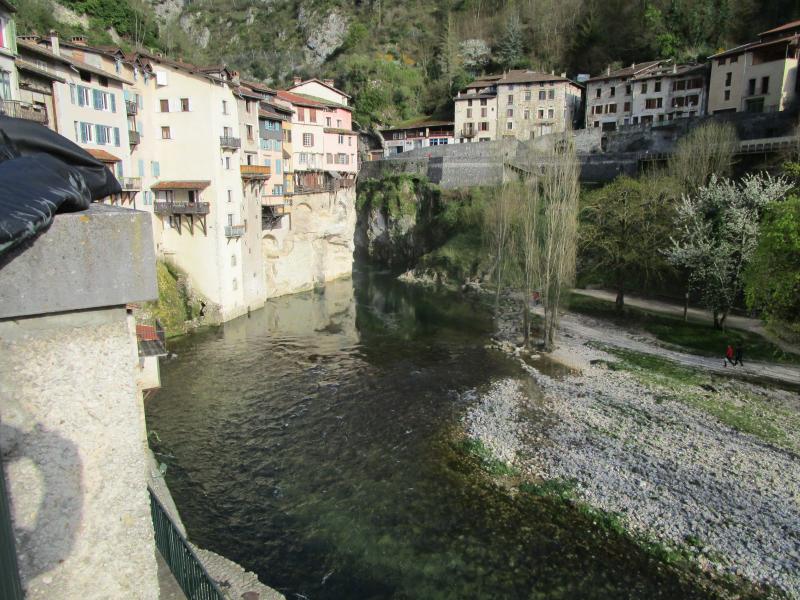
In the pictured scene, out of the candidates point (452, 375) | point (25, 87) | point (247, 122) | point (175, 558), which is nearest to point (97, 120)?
A: point (25, 87)

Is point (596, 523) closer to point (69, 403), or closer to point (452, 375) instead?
point (452, 375)

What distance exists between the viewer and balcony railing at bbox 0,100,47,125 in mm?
21397

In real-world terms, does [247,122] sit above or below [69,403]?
above

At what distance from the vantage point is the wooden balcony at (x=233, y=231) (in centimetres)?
3541

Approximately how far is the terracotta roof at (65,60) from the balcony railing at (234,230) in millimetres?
9779

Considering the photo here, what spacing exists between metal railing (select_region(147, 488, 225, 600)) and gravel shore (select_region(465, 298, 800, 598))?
11510 mm

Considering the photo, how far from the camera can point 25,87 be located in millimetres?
25531

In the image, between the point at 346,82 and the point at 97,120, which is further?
the point at 346,82

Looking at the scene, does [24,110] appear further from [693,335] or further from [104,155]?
[693,335]

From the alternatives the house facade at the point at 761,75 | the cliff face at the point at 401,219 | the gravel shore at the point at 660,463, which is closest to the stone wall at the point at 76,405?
the gravel shore at the point at 660,463

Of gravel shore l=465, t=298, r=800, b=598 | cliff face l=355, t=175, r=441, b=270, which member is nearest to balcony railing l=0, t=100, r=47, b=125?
gravel shore l=465, t=298, r=800, b=598

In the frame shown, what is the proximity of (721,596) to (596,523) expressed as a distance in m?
3.29

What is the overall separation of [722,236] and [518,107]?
41.6 meters

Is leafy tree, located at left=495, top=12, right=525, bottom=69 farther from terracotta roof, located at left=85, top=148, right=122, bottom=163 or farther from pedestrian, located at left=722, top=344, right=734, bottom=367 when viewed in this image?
terracotta roof, located at left=85, top=148, right=122, bottom=163
